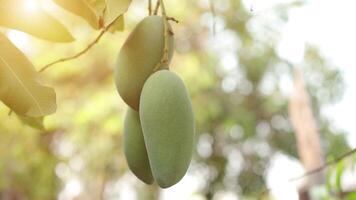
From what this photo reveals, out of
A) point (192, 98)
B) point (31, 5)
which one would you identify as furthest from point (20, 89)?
point (192, 98)

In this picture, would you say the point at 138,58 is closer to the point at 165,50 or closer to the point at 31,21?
the point at 165,50

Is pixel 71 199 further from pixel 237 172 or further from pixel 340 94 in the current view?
pixel 237 172

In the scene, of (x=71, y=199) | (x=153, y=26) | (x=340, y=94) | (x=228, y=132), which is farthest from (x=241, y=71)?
(x=153, y=26)

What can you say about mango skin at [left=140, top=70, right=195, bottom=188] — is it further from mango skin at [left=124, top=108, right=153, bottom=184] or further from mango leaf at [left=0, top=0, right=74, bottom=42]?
mango leaf at [left=0, top=0, right=74, bottom=42]

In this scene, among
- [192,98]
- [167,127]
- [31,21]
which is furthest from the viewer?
[192,98]

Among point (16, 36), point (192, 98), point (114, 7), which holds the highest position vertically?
point (114, 7)

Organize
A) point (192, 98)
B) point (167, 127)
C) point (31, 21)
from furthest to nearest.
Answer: point (192, 98), point (31, 21), point (167, 127)
